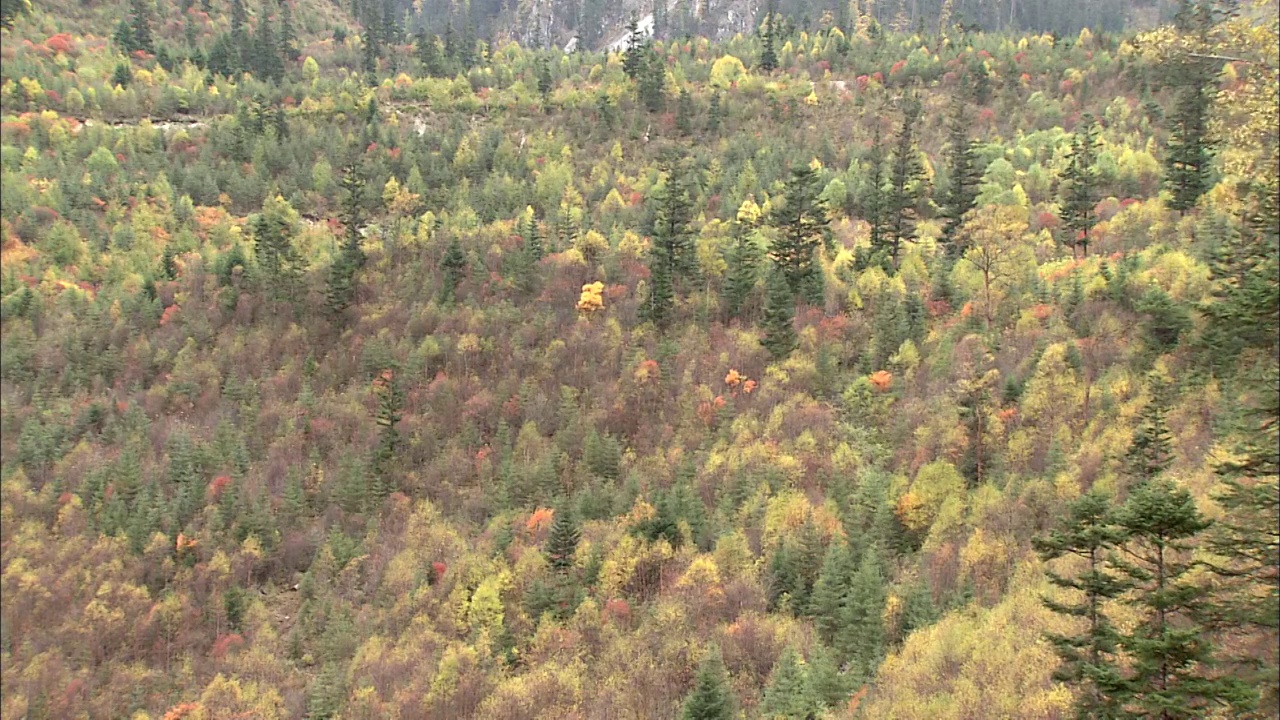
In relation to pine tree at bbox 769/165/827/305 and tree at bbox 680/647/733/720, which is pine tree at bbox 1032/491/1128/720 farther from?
pine tree at bbox 769/165/827/305

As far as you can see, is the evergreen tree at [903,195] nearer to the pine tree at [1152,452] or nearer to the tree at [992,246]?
the tree at [992,246]

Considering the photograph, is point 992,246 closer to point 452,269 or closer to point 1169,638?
point 452,269

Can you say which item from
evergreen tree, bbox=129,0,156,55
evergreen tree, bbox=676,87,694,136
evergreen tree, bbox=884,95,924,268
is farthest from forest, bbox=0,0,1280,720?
evergreen tree, bbox=129,0,156,55

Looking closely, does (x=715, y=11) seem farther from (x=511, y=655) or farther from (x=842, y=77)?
(x=511, y=655)

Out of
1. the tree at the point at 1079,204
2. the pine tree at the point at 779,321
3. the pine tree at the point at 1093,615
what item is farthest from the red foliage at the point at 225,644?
the tree at the point at 1079,204

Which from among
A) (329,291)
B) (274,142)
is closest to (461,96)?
(274,142)

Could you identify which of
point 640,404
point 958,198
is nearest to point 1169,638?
point 640,404

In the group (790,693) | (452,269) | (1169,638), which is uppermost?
(452,269)

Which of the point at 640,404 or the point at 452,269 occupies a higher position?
the point at 452,269
